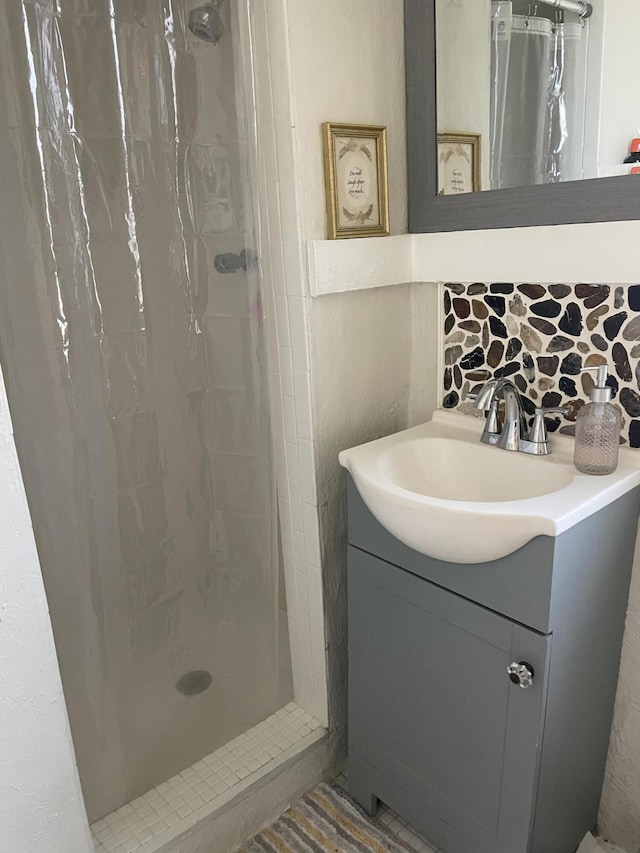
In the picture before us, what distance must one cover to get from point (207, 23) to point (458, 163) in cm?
58

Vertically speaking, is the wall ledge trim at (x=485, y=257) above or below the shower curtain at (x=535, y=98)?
below

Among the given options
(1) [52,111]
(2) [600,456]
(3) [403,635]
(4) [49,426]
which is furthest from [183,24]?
(3) [403,635]

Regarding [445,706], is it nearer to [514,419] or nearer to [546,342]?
[514,419]

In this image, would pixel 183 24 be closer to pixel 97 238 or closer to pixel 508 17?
pixel 97 238

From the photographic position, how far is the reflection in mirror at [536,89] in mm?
1203

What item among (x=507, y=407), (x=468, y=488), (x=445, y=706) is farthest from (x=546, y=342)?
(x=445, y=706)

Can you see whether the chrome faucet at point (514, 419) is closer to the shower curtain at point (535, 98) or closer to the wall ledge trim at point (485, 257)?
the wall ledge trim at point (485, 257)

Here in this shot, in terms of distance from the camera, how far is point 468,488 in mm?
1463

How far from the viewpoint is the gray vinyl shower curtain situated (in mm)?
1267

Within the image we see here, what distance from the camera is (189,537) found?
168 cm

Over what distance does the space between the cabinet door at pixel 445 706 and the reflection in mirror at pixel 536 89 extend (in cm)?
84

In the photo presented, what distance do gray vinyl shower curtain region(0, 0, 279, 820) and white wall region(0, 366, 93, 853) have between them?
0.29 meters

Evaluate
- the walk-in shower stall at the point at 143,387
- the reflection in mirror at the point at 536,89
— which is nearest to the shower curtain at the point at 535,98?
the reflection in mirror at the point at 536,89

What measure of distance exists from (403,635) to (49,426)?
2.73 ft
